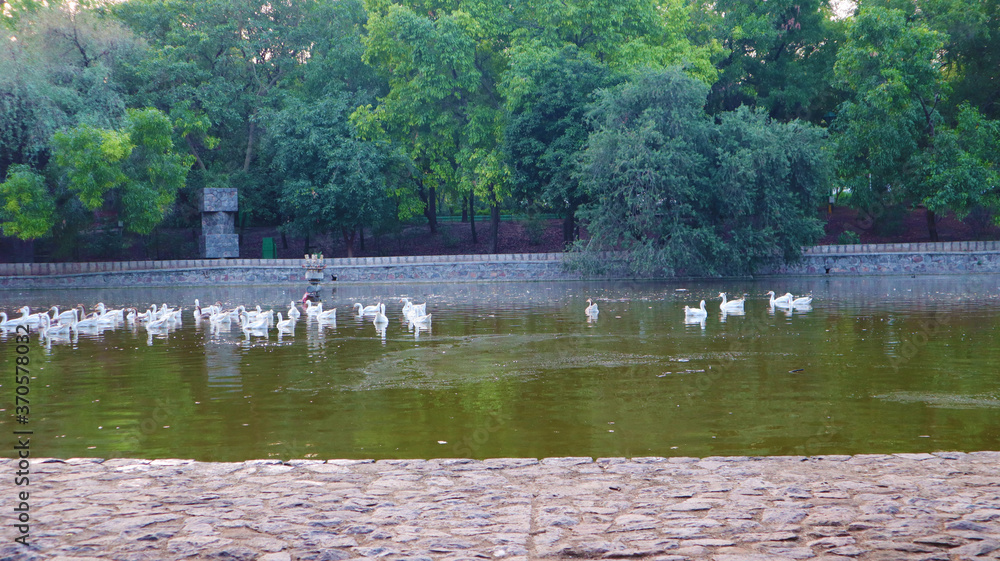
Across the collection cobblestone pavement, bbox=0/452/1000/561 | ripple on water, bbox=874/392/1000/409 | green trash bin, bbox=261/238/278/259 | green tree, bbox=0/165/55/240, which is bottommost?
ripple on water, bbox=874/392/1000/409

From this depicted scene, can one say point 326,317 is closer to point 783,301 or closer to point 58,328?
point 58,328

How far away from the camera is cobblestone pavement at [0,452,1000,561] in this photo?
498 cm

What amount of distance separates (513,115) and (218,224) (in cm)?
1519

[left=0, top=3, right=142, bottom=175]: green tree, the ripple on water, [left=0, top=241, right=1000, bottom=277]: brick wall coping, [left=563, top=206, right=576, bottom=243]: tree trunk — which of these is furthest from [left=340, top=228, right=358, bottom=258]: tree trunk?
the ripple on water

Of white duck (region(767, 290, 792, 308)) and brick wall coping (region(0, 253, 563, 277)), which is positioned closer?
white duck (region(767, 290, 792, 308))

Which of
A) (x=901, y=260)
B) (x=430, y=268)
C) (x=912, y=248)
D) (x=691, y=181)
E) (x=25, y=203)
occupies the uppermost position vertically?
(x=691, y=181)

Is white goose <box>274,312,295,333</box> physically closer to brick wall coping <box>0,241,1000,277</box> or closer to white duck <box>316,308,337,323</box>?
white duck <box>316,308,337,323</box>

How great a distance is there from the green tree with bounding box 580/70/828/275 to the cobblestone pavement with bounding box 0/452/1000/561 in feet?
88.1

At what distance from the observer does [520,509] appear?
224 inches

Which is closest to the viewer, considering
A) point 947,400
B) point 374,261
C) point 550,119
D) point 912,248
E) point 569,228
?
point 947,400

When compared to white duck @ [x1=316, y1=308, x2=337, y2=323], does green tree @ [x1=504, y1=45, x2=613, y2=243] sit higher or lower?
higher

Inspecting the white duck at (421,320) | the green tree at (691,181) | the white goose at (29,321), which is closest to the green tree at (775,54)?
the green tree at (691,181)

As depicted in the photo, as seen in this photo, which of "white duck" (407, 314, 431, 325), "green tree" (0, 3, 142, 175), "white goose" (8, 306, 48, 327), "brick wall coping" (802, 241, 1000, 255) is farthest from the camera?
"brick wall coping" (802, 241, 1000, 255)

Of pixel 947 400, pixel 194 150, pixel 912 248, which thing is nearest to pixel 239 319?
pixel 947 400
